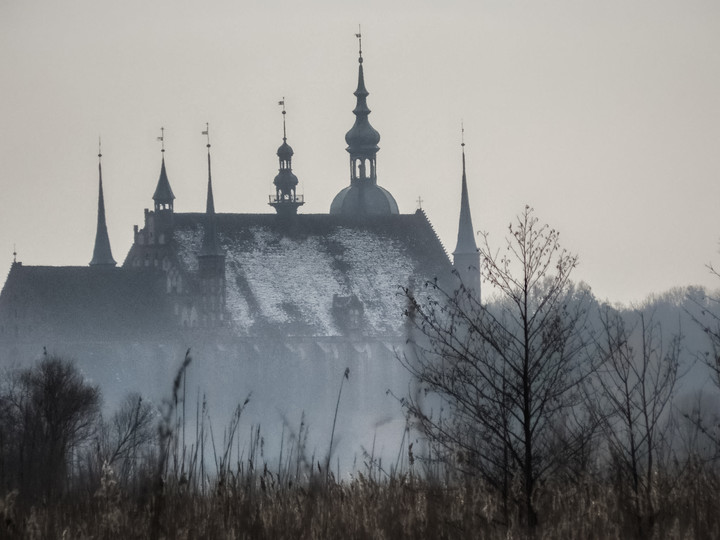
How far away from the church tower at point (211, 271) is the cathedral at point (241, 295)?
63 mm

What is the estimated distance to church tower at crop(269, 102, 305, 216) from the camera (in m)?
110

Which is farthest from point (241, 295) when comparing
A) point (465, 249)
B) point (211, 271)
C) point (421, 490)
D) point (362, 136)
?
point (421, 490)

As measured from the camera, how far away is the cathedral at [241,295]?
97.2m

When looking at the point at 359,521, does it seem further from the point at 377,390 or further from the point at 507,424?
the point at 377,390

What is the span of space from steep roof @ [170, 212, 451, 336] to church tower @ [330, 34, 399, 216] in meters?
5.26

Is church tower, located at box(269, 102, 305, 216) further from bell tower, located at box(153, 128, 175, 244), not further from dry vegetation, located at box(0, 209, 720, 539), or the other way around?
dry vegetation, located at box(0, 209, 720, 539)

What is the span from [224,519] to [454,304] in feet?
10.7

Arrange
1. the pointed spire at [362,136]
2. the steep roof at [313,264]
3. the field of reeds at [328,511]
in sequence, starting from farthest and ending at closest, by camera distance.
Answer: the pointed spire at [362,136]
the steep roof at [313,264]
the field of reeds at [328,511]

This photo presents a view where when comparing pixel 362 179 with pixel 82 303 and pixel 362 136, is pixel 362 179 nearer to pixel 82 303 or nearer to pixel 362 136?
pixel 362 136

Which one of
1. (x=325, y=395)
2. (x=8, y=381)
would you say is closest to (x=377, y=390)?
(x=325, y=395)

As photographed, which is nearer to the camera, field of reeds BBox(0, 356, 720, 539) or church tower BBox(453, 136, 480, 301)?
field of reeds BBox(0, 356, 720, 539)

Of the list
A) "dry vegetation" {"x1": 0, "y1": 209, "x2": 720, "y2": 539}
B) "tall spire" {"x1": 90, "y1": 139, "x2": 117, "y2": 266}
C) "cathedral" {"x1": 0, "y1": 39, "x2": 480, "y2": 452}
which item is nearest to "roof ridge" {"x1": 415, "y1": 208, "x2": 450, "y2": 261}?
"cathedral" {"x1": 0, "y1": 39, "x2": 480, "y2": 452}

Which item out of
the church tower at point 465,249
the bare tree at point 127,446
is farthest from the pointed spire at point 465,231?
the bare tree at point 127,446

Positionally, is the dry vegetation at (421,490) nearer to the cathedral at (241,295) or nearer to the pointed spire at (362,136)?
the cathedral at (241,295)
